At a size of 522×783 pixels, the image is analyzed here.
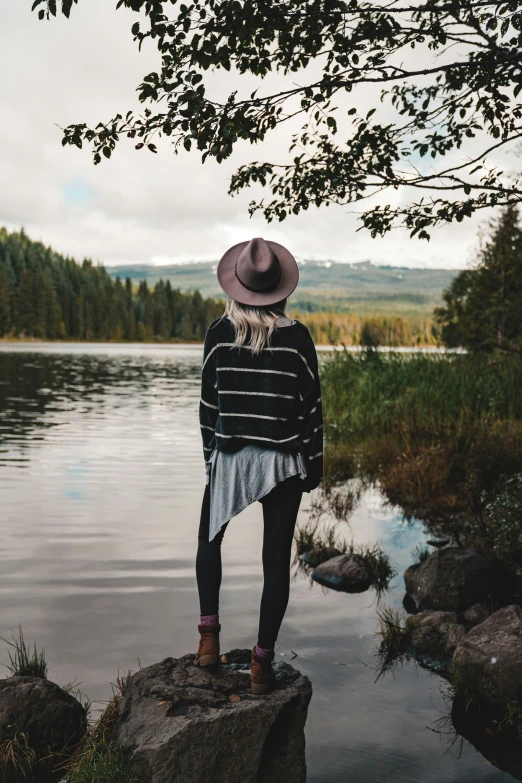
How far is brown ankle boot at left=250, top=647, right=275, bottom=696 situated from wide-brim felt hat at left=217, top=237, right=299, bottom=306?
1.80 metres

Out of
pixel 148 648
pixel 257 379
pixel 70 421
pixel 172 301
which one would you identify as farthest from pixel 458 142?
pixel 172 301

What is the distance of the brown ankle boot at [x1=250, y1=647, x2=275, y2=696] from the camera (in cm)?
393

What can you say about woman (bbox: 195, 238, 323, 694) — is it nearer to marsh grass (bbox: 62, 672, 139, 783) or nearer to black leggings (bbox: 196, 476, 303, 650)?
black leggings (bbox: 196, 476, 303, 650)

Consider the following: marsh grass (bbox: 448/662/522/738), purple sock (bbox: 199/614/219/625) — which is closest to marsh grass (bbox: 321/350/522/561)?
marsh grass (bbox: 448/662/522/738)

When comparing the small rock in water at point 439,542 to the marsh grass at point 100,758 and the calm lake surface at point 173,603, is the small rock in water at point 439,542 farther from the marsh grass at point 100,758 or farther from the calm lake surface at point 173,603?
the marsh grass at point 100,758

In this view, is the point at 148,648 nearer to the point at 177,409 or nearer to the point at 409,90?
the point at 409,90

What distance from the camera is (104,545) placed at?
9055 millimetres

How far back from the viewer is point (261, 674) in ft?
12.9

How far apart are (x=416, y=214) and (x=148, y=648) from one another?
4311 mm

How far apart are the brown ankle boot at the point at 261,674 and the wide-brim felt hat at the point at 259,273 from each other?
1800 mm

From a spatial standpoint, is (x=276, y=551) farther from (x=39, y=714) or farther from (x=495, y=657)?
(x=495, y=657)

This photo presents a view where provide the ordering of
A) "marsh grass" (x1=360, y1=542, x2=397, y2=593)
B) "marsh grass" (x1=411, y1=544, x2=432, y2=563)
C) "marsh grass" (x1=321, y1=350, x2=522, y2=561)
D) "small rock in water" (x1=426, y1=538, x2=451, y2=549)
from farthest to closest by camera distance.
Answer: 1. "marsh grass" (x1=321, y1=350, x2=522, y2=561)
2. "small rock in water" (x1=426, y1=538, x2=451, y2=549)
3. "marsh grass" (x1=411, y1=544, x2=432, y2=563)
4. "marsh grass" (x1=360, y1=542, x2=397, y2=593)

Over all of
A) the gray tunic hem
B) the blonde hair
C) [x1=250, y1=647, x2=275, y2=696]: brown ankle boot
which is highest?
the blonde hair

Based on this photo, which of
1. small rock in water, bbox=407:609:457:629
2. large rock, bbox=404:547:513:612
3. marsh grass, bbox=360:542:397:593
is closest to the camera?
small rock in water, bbox=407:609:457:629
